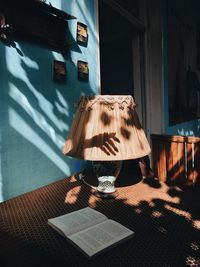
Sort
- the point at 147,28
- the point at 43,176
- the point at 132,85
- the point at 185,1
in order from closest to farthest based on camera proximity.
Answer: the point at 43,176
the point at 147,28
the point at 132,85
the point at 185,1

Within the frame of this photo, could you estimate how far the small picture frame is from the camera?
1.83 meters

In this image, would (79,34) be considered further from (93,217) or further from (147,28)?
(147,28)

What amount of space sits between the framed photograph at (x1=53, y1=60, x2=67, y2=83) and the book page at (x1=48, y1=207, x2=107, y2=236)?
0.92 m

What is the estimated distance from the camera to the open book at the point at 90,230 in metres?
0.91

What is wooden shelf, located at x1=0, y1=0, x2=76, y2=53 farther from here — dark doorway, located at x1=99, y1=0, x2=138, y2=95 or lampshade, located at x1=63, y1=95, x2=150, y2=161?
dark doorway, located at x1=99, y1=0, x2=138, y2=95

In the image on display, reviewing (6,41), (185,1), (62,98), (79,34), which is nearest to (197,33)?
(185,1)

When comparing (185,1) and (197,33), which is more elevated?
(185,1)

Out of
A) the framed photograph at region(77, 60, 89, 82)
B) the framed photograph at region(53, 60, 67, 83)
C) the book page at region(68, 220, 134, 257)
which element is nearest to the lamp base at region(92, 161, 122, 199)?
the book page at region(68, 220, 134, 257)

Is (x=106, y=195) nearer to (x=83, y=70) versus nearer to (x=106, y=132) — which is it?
(x=106, y=132)

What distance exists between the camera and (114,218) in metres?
1.15

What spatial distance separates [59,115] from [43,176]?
0.45 meters

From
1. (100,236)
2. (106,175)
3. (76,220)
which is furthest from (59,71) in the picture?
(100,236)

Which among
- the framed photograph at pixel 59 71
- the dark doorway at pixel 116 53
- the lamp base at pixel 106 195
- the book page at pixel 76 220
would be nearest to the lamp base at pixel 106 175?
the lamp base at pixel 106 195

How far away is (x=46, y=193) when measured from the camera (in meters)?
1.47
